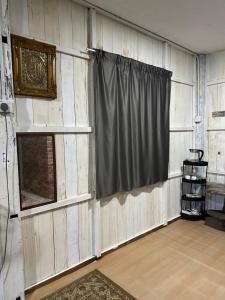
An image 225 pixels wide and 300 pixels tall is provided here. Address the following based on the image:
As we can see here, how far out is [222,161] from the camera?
3723 mm

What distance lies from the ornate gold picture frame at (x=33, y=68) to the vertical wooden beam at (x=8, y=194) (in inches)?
6.2

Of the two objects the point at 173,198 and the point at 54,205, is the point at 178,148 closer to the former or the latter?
the point at 173,198

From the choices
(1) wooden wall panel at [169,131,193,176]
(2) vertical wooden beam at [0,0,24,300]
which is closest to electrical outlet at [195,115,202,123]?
(1) wooden wall panel at [169,131,193,176]

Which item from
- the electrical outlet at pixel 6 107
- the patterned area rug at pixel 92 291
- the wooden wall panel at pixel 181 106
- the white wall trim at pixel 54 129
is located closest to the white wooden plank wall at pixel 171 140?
the wooden wall panel at pixel 181 106

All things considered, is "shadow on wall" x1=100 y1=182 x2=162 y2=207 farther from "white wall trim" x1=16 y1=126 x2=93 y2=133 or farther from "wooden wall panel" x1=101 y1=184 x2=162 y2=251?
"white wall trim" x1=16 y1=126 x2=93 y2=133

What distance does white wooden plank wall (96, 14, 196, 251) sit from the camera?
8.79 ft

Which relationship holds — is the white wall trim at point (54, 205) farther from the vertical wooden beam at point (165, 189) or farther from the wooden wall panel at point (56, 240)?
the vertical wooden beam at point (165, 189)

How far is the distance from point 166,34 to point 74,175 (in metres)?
2.21

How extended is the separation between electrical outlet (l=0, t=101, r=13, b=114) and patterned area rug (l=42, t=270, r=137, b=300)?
1636 mm

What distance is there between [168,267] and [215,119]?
8.07ft

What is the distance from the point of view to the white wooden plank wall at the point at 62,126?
2.03 m

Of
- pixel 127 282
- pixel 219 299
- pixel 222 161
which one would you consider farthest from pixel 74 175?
pixel 222 161

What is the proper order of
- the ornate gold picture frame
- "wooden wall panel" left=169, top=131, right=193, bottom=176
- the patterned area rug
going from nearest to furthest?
the ornate gold picture frame < the patterned area rug < "wooden wall panel" left=169, top=131, right=193, bottom=176

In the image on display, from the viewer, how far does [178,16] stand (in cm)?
255
